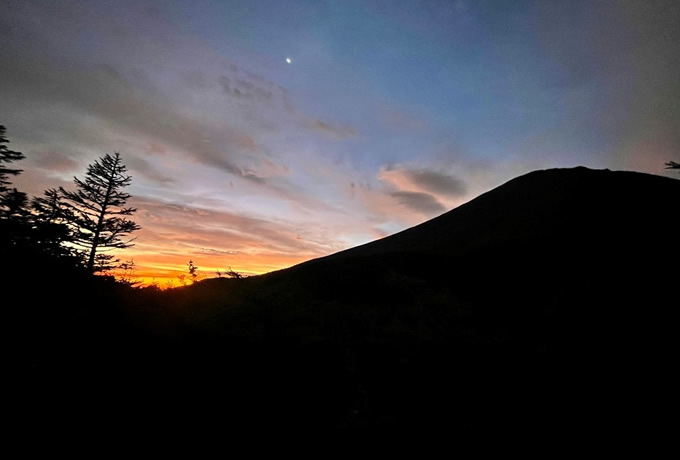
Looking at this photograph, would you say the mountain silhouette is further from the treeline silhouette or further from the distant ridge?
the distant ridge

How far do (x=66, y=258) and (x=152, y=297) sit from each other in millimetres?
2177

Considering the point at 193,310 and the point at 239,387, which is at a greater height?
the point at 193,310

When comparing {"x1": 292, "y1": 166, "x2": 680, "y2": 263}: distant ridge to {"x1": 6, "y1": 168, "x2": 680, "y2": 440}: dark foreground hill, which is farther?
{"x1": 292, "y1": 166, "x2": 680, "y2": 263}: distant ridge

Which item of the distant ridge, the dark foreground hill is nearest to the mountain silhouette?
the dark foreground hill

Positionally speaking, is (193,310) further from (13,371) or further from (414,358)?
(414,358)

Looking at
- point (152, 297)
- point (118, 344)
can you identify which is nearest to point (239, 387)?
point (118, 344)

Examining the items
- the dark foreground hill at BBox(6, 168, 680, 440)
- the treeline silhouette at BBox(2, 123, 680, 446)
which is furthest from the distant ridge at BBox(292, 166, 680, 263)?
the treeline silhouette at BBox(2, 123, 680, 446)

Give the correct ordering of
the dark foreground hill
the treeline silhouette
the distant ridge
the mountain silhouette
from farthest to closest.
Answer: the distant ridge
the mountain silhouette
the dark foreground hill
the treeline silhouette

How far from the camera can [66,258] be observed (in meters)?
7.04

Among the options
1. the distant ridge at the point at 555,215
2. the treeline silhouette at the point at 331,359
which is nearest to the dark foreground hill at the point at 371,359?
the treeline silhouette at the point at 331,359

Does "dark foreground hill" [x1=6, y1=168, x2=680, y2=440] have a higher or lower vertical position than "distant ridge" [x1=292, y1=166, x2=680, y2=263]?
lower

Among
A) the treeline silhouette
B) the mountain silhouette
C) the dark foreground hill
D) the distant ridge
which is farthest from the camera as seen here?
the distant ridge

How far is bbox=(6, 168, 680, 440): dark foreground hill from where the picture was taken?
5254mm

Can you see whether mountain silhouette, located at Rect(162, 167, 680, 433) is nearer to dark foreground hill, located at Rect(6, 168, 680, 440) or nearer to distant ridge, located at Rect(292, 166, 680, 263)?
dark foreground hill, located at Rect(6, 168, 680, 440)
